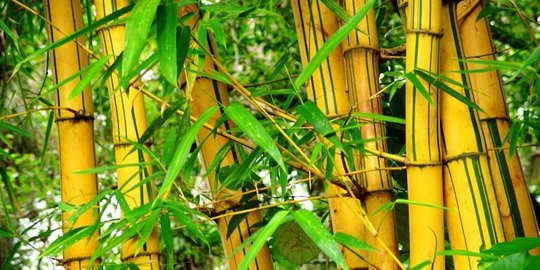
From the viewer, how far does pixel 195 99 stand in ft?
4.00

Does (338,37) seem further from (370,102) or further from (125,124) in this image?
(125,124)

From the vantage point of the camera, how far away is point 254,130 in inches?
32.9

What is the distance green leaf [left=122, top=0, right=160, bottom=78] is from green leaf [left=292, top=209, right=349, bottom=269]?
0.21 meters

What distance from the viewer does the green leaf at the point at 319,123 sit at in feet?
2.92

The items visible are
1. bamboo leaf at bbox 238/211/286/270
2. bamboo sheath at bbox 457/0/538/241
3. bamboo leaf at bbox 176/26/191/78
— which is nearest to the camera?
bamboo leaf at bbox 238/211/286/270

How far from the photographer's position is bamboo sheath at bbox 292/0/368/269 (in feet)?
3.56

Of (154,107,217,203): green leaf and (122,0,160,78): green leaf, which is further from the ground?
(122,0,160,78): green leaf

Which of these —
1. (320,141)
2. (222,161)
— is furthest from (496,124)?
(222,161)

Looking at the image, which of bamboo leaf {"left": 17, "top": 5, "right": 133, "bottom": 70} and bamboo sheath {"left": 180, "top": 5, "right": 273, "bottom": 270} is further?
bamboo sheath {"left": 180, "top": 5, "right": 273, "bottom": 270}

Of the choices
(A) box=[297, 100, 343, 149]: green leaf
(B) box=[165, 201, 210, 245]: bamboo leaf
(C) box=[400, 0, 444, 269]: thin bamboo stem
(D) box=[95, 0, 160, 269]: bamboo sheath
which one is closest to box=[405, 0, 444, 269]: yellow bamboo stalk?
(C) box=[400, 0, 444, 269]: thin bamboo stem

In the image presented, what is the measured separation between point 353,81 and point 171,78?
1.23 feet

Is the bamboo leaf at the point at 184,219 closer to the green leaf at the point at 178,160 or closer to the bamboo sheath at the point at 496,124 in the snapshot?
the green leaf at the point at 178,160

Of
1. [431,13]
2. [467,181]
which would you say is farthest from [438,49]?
[467,181]

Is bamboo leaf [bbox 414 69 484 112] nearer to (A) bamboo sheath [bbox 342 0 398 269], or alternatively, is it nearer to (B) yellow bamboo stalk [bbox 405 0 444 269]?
(B) yellow bamboo stalk [bbox 405 0 444 269]
